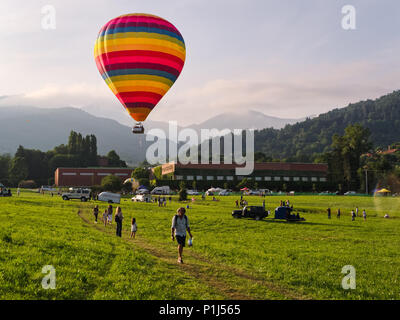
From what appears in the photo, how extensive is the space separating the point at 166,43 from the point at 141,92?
4126 mm

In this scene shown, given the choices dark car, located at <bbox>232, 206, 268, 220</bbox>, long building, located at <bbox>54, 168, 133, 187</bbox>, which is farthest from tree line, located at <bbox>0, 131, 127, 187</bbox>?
dark car, located at <bbox>232, 206, 268, 220</bbox>

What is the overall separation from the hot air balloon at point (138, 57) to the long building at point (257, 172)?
309 feet

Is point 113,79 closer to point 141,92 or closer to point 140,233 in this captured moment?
point 141,92

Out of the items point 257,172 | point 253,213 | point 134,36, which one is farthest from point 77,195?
point 257,172

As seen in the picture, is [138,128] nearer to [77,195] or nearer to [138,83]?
[138,83]

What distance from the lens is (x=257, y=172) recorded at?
436ft

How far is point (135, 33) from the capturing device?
2823cm

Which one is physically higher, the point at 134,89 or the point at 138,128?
the point at 134,89

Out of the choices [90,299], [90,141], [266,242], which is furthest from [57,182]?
[90,299]

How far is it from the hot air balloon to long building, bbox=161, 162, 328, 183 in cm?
9426

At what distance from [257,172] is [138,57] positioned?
107862 millimetres

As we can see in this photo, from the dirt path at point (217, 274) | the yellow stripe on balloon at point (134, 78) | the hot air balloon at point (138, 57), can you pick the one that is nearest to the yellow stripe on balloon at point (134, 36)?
the hot air balloon at point (138, 57)

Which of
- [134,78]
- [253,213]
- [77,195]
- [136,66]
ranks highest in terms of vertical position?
[136,66]

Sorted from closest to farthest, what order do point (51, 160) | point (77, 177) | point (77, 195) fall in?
point (77, 195) < point (77, 177) < point (51, 160)
